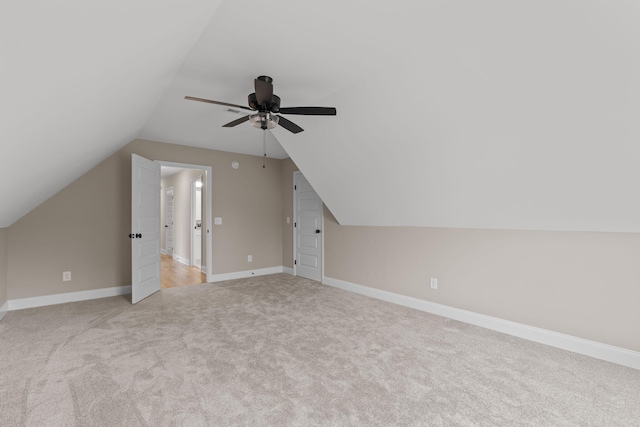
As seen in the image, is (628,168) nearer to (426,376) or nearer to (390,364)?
(426,376)

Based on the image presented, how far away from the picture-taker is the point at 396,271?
4.09 meters

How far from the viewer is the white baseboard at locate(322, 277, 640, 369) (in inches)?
94.8

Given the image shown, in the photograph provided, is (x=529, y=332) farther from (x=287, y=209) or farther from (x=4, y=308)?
(x=4, y=308)

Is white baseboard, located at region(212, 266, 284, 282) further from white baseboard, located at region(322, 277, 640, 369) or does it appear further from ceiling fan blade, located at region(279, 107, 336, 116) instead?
ceiling fan blade, located at region(279, 107, 336, 116)

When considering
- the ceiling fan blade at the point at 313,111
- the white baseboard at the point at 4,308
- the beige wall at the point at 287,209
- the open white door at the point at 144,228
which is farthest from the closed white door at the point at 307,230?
the white baseboard at the point at 4,308

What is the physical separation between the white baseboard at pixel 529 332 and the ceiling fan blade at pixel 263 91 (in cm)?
294

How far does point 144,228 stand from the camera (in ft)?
14.0

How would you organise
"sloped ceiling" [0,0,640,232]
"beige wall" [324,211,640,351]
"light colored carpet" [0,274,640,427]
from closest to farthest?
"sloped ceiling" [0,0,640,232]
"light colored carpet" [0,274,640,427]
"beige wall" [324,211,640,351]

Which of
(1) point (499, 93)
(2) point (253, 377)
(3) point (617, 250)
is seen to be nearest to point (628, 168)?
(3) point (617, 250)

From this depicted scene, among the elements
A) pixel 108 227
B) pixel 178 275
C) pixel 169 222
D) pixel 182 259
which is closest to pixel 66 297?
pixel 108 227

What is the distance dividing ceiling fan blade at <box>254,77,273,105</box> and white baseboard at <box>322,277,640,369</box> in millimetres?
2935

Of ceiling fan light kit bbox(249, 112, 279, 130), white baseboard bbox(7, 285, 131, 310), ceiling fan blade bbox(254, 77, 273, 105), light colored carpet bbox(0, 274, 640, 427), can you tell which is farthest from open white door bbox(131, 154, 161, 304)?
ceiling fan blade bbox(254, 77, 273, 105)

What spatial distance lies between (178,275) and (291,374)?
14.8 ft

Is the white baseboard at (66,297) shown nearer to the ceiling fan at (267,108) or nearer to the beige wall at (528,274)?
the ceiling fan at (267,108)
